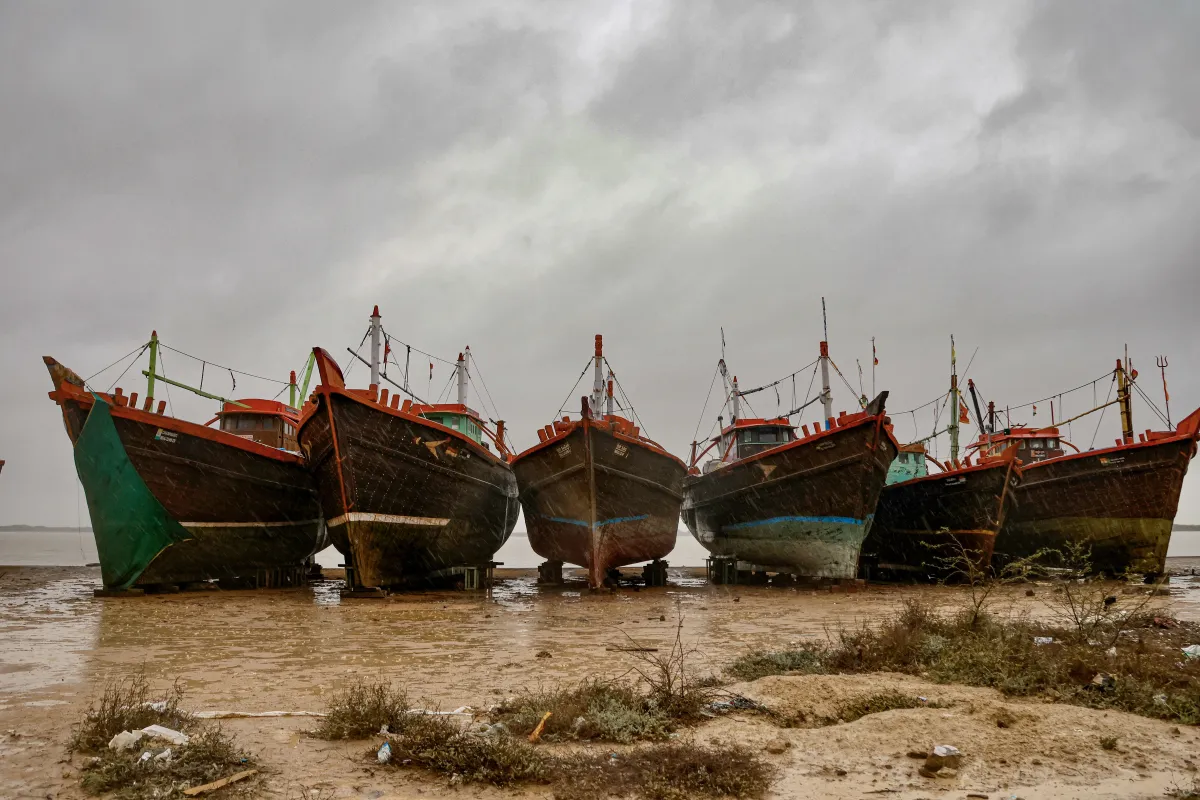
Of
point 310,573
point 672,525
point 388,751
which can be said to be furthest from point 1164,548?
point 310,573

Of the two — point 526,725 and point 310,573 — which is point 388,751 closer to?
point 526,725

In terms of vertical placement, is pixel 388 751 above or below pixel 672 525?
below

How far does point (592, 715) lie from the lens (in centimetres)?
500

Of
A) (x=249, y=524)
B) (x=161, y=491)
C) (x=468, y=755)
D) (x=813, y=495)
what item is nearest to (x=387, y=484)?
(x=249, y=524)

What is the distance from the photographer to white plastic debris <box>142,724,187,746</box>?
439 cm

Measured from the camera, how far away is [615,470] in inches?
685

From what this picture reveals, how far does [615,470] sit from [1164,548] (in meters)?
15.5

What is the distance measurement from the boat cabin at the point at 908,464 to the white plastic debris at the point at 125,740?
25.8 metres

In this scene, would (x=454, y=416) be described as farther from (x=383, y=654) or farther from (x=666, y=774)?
(x=666, y=774)

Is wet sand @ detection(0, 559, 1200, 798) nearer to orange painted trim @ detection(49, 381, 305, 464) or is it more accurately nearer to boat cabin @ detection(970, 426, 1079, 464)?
orange painted trim @ detection(49, 381, 305, 464)

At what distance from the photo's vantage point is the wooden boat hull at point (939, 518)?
64.6 feet

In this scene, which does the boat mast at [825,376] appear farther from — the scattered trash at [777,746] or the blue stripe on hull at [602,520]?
the scattered trash at [777,746]

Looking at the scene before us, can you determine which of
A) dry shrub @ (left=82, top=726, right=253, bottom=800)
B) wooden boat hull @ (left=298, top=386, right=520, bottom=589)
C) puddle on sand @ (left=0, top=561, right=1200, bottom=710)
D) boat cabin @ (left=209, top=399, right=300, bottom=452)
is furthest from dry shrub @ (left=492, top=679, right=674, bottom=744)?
boat cabin @ (left=209, top=399, right=300, bottom=452)

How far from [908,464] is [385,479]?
784 inches
